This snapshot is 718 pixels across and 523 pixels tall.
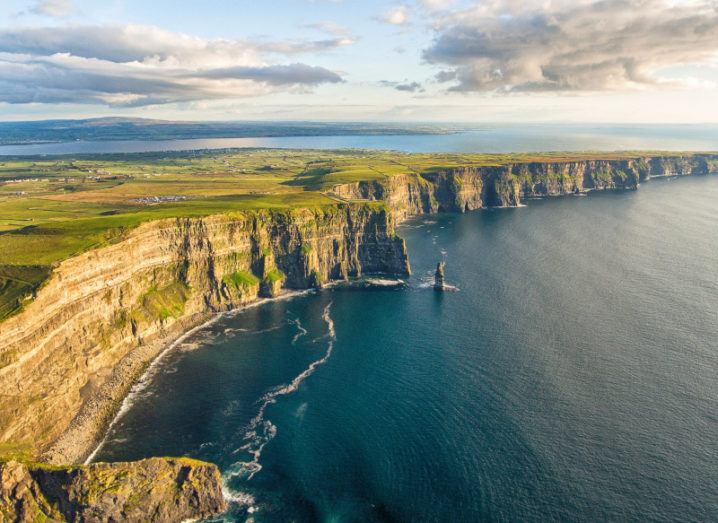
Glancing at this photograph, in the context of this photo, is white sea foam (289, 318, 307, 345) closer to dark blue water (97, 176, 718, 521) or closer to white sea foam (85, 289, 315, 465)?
dark blue water (97, 176, 718, 521)

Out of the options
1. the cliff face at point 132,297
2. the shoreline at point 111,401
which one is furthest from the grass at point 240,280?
the shoreline at point 111,401

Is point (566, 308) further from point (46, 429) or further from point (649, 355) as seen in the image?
point (46, 429)

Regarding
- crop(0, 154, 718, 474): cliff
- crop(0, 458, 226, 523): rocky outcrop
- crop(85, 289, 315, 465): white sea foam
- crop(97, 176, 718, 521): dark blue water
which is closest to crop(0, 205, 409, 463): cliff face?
crop(0, 154, 718, 474): cliff

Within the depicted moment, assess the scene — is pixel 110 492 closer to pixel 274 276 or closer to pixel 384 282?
pixel 274 276

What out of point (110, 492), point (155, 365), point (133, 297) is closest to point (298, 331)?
point (155, 365)

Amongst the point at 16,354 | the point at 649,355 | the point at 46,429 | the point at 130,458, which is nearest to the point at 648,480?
the point at 649,355
